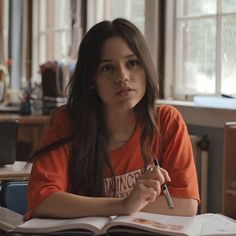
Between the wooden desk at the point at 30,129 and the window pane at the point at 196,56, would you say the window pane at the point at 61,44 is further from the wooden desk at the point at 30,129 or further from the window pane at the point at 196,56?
the window pane at the point at 196,56

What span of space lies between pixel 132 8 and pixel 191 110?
1.10 m

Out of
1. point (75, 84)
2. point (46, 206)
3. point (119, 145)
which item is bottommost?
point (46, 206)

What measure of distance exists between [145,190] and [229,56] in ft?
5.78

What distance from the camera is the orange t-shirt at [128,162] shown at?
1.64 meters

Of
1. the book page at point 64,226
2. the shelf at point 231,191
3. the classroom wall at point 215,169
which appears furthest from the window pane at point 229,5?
the book page at point 64,226

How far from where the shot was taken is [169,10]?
3471 mm

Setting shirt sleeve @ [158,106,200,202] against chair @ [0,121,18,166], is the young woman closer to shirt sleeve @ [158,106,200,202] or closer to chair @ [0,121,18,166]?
shirt sleeve @ [158,106,200,202]

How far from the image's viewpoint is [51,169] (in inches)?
65.3

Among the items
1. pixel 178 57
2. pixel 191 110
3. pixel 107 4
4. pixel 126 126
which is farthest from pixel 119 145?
pixel 107 4

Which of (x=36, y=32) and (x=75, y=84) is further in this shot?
(x=36, y=32)

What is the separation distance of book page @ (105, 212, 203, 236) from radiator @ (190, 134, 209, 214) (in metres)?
1.53

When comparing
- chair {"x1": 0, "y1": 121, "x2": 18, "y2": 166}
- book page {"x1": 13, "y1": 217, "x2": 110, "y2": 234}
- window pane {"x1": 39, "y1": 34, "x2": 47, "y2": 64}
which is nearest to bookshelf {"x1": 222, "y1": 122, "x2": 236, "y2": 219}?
chair {"x1": 0, "y1": 121, "x2": 18, "y2": 166}

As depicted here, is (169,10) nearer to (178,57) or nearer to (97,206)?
(178,57)

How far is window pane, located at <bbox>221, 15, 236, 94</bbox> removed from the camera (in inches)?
121
